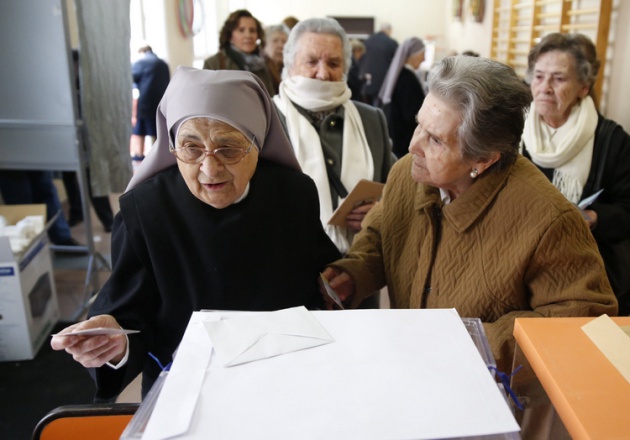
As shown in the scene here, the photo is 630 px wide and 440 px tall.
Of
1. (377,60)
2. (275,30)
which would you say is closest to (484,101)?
(275,30)

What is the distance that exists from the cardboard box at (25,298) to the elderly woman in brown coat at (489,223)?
226 centimetres

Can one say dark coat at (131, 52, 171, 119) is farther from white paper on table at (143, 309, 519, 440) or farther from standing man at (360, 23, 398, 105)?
white paper on table at (143, 309, 519, 440)

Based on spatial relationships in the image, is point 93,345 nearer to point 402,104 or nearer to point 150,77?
point 402,104

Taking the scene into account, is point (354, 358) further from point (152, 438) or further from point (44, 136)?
point (44, 136)

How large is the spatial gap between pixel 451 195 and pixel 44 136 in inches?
106

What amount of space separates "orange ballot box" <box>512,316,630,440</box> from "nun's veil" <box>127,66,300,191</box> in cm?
78

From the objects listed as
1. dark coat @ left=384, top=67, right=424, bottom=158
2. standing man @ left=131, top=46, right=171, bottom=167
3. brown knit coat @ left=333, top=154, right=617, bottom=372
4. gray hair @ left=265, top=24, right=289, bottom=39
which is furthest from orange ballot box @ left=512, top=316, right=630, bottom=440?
standing man @ left=131, top=46, right=171, bottom=167

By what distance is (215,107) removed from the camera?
4.02 ft

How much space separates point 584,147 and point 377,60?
494 cm

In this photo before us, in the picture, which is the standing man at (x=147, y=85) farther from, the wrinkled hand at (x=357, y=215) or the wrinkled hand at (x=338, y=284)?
the wrinkled hand at (x=338, y=284)

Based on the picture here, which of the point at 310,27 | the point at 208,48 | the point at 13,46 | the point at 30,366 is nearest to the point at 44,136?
the point at 13,46

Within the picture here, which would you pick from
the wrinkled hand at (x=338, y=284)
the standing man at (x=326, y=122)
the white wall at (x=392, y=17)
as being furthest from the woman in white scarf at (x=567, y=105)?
the white wall at (x=392, y=17)

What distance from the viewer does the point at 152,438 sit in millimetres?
631

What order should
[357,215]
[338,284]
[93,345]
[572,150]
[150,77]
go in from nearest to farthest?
[93,345]
[338,284]
[357,215]
[572,150]
[150,77]
